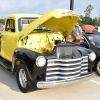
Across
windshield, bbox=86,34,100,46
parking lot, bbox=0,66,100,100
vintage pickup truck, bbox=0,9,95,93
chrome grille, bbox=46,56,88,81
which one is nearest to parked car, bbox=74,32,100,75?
windshield, bbox=86,34,100,46

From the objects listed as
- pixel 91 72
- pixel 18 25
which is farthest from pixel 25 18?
pixel 91 72

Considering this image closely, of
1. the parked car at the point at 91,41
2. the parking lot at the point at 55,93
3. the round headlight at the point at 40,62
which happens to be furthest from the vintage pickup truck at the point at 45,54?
the parked car at the point at 91,41

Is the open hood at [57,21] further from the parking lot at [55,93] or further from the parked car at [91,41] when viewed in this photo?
the parking lot at [55,93]

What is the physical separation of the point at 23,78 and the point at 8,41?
5.34 ft

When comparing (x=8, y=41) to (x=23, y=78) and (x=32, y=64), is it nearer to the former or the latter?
(x=23, y=78)

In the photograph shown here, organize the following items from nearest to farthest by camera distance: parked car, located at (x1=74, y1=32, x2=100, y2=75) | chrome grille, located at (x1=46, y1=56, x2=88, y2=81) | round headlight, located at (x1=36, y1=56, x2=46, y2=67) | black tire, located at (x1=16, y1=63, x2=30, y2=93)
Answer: round headlight, located at (x1=36, y1=56, x2=46, y2=67) → chrome grille, located at (x1=46, y1=56, x2=88, y2=81) → black tire, located at (x1=16, y1=63, x2=30, y2=93) → parked car, located at (x1=74, y1=32, x2=100, y2=75)

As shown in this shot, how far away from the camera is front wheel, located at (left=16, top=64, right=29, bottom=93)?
4402 millimetres

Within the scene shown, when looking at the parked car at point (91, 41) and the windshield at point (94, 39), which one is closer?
the parked car at point (91, 41)

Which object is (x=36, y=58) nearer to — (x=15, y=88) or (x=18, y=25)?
(x=15, y=88)

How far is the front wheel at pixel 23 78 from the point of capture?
4.40 m

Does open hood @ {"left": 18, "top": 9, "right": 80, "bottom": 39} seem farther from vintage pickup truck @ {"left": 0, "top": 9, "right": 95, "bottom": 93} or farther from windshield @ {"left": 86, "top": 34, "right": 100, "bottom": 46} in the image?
windshield @ {"left": 86, "top": 34, "right": 100, "bottom": 46}

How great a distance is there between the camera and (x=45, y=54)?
4.44 m

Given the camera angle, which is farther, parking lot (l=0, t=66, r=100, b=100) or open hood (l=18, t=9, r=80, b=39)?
open hood (l=18, t=9, r=80, b=39)

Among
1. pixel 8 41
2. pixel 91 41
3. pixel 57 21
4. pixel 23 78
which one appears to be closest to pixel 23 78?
pixel 23 78
